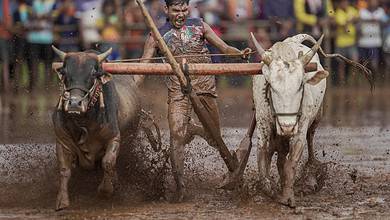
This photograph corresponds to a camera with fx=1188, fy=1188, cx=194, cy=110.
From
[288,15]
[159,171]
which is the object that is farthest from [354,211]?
[288,15]

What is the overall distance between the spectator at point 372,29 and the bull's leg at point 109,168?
46.7 ft

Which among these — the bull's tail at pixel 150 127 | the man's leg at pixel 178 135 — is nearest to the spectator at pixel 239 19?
the bull's tail at pixel 150 127

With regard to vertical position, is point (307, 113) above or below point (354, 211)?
above

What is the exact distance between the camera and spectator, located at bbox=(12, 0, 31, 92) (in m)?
22.8

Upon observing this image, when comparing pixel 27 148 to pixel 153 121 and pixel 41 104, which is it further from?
pixel 41 104

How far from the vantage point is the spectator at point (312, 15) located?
23125 mm

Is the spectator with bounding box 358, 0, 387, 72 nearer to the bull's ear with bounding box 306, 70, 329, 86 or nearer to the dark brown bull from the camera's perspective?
the bull's ear with bounding box 306, 70, 329, 86

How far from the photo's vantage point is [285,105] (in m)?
9.37

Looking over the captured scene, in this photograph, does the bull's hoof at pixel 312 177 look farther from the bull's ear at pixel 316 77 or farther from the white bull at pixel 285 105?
the bull's ear at pixel 316 77

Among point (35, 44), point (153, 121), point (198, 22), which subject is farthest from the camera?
point (35, 44)

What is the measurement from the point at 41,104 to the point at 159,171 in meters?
8.70

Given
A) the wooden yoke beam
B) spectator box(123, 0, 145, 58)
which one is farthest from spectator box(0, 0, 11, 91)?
the wooden yoke beam

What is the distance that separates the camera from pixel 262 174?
9.98m

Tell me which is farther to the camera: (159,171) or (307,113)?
(159,171)
